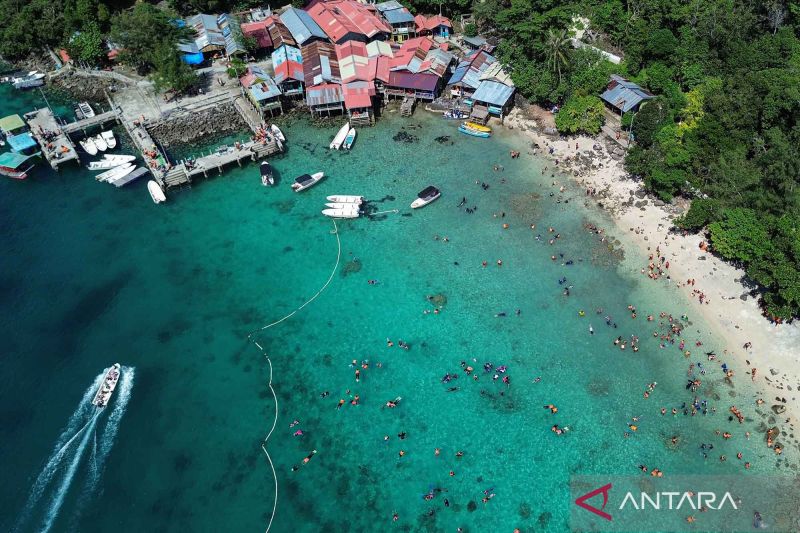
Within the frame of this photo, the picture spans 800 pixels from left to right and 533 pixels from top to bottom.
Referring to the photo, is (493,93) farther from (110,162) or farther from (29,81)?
(29,81)

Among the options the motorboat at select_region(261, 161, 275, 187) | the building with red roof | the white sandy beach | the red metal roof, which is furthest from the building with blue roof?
the motorboat at select_region(261, 161, 275, 187)

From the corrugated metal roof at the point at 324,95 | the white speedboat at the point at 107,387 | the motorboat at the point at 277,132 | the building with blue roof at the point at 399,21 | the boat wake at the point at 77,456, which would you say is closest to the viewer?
the boat wake at the point at 77,456

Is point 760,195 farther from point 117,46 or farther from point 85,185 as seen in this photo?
point 117,46

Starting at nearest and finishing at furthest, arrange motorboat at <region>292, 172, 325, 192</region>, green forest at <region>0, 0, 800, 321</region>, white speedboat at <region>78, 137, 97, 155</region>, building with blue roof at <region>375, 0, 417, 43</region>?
1. green forest at <region>0, 0, 800, 321</region>
2. motorboat at <region>292, 172, 325, 192</region>
3. white speedboat at <region>78, 137, 97, 155</region>
4. building with blue roof at <region>375, 0, 417, 43</region>

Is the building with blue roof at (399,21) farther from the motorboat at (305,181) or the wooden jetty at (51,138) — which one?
the wooden jetty at (51,138)

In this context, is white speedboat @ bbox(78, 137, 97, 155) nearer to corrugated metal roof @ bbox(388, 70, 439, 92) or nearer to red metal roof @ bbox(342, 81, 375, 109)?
red metal roof @ bbox(342, 81, 375, 109)

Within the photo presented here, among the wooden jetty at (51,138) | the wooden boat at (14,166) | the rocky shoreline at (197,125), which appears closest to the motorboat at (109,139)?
the wooden jetty at (51,138)

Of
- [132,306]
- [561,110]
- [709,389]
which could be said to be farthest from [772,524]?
[132,306]

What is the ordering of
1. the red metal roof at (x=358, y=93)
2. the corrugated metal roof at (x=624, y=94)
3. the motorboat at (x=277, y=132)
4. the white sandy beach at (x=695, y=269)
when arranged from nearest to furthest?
the white sandy beach at (x=695, y=269), the corrugated metal roof at (x=624, y=94), the motorboat at (x=277, y=132), the red metal roof at (x=358, y=93)
